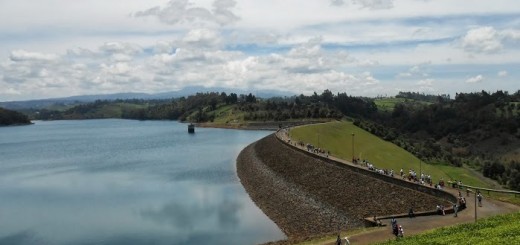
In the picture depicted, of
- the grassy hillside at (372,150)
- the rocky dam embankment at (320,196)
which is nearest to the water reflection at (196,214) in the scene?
the rocky dam embankment at (320,196)

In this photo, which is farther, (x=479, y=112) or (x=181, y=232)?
(x=479, y=112)

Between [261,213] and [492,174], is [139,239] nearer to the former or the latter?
[261,213]

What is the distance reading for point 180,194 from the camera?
232 ft

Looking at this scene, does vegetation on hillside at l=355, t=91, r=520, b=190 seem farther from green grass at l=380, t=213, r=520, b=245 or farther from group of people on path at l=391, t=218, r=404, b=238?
green grass at l=380, t=213, r=520, b=245

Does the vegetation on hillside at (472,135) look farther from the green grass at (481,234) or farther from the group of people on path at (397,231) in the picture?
the green grass at (481,234)

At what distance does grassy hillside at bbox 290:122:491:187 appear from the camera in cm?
9212

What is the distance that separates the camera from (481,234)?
2695 centimetres

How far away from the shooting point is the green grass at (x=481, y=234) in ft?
81.3

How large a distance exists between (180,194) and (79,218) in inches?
681

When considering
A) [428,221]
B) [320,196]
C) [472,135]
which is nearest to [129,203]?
[320,196]

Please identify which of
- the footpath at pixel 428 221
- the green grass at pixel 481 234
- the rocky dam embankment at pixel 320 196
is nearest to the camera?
the green grass at pixel 481 234

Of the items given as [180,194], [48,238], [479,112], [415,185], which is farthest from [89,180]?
[479,112]

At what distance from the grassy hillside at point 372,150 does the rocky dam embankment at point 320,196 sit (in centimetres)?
2094

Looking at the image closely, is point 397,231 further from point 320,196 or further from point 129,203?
point 129,203
